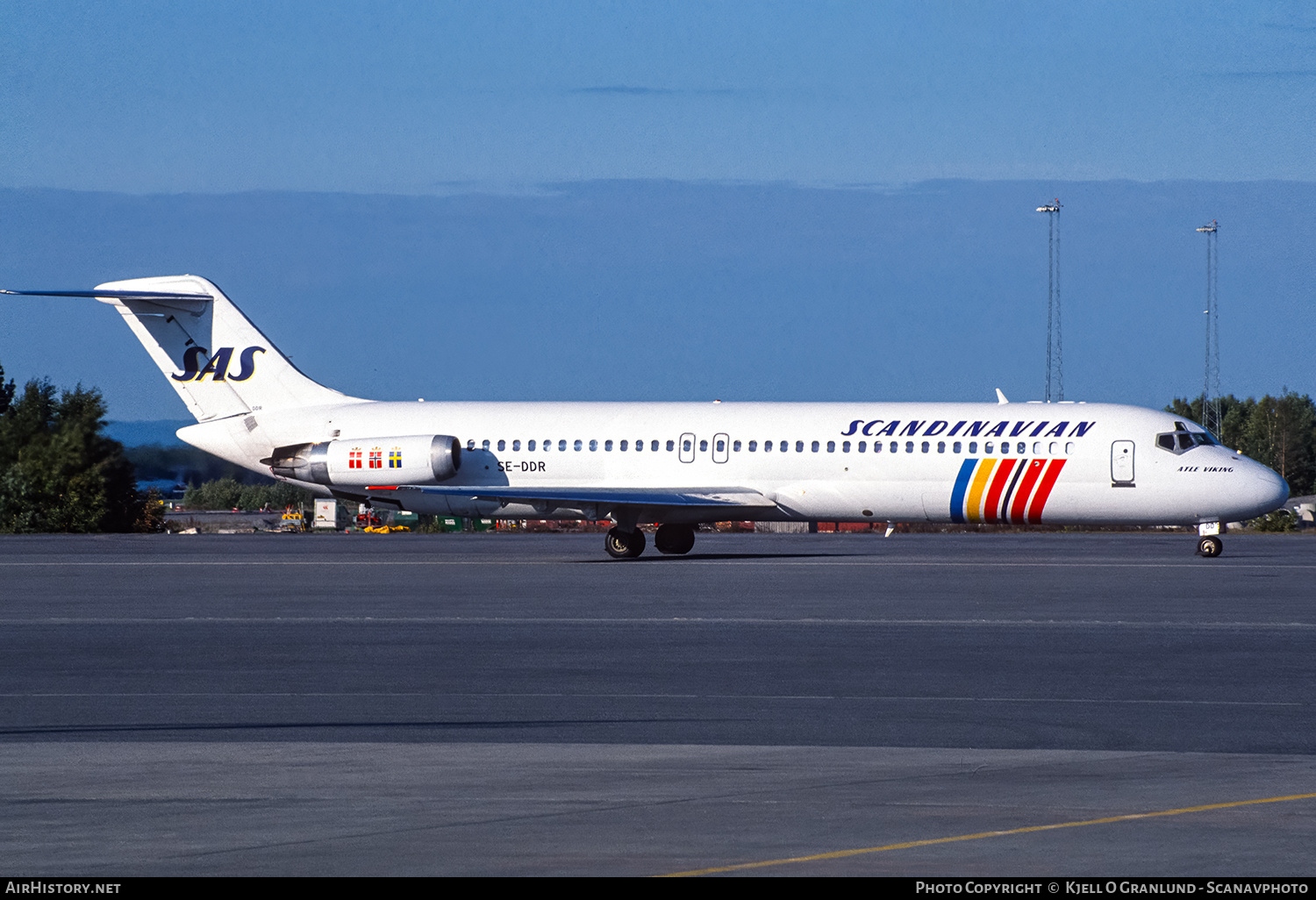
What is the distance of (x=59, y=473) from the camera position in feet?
180

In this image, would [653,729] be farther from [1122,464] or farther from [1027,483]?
[1122,464]

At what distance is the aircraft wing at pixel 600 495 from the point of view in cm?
3594

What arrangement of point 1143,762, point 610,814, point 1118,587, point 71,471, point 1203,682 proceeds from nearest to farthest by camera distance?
point 610,814 < point 1143,762 < point 1203,682 < point 1118,587 < point 71,471

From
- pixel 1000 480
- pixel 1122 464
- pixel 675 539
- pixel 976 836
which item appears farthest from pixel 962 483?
pixel 976 836

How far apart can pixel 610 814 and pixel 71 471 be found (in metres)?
50.6

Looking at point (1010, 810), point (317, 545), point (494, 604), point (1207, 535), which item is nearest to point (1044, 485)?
point (1207, 535)

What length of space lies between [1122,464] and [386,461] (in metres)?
17.0

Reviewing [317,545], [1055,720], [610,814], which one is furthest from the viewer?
[317,545]

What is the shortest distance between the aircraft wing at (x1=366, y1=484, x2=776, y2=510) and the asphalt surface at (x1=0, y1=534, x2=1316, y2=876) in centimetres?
947

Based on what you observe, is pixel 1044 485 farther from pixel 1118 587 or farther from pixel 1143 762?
pixel 1143 762

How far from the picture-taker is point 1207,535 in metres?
37.2

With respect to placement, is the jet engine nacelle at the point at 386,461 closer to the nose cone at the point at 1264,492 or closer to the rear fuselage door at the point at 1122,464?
the rear fuselage door at the point at 1122,464

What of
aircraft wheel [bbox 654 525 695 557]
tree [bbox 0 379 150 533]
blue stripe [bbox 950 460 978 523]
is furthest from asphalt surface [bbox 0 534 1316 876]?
tree [bbox 0 379 150 533]

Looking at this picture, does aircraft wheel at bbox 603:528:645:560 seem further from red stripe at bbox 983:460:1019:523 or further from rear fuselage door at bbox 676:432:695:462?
red stripe at bbox 983:460:1019:523
